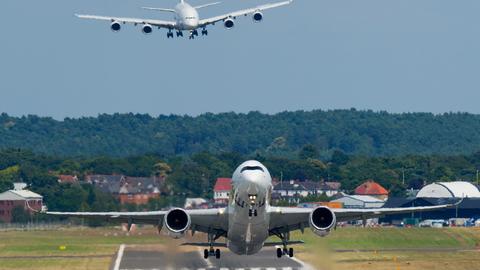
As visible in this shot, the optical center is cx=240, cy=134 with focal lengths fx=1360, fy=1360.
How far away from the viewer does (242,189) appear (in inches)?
2194

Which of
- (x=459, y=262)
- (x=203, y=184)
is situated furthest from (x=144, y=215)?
(x=203, y=184)

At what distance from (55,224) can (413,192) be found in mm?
68239

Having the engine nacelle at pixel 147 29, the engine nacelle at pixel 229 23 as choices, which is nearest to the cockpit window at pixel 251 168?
the engine nacelle at pixel 229 23

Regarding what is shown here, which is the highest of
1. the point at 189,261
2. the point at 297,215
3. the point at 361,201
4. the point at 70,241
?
the point at 361,201

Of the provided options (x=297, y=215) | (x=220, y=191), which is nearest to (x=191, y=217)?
(x=297, y=215)

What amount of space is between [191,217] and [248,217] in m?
3.67

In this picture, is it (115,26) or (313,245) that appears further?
(115,26)

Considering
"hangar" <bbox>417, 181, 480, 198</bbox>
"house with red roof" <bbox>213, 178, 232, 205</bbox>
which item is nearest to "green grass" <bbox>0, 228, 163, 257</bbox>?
"house with red roof" <bbox>213, 178, 232, 205</bbox>

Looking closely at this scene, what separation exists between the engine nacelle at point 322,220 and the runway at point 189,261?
29.5 ft

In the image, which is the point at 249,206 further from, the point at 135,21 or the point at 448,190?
the point at 448,190

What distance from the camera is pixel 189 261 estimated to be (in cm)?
7306

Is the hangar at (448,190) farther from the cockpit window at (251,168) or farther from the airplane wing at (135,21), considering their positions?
the cockpit window at (251,168)

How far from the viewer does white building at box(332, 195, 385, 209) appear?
143750mm

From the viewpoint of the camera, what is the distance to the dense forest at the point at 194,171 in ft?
340
